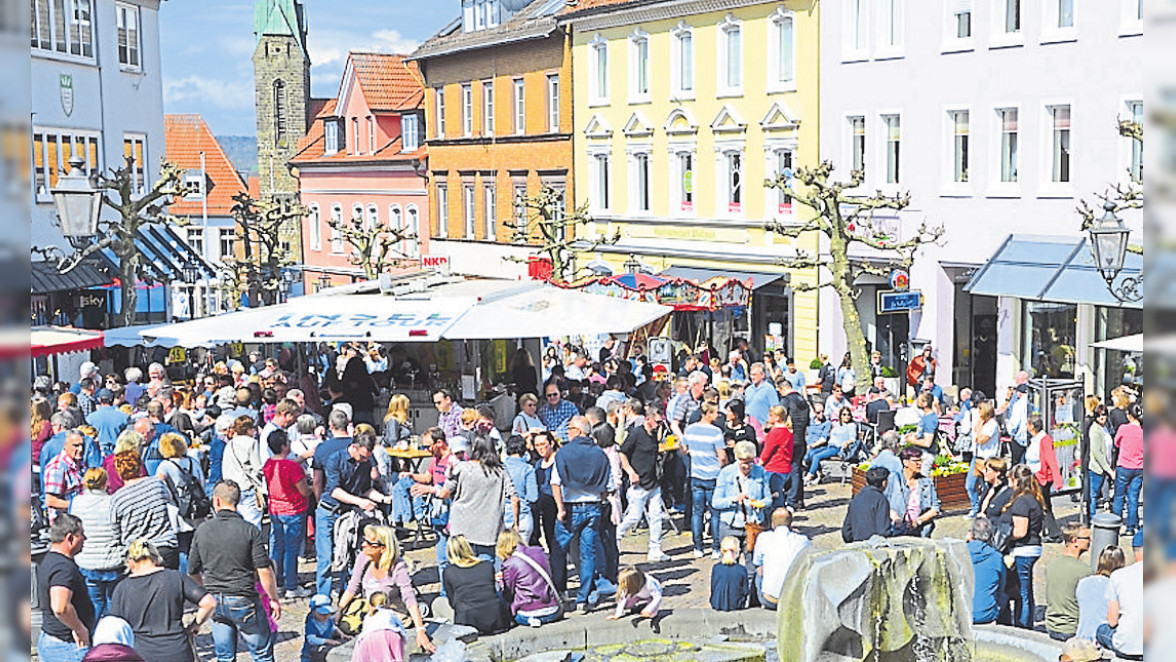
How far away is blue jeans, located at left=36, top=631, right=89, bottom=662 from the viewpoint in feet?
29.2

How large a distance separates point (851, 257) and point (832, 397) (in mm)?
12340

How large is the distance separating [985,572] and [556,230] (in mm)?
30736

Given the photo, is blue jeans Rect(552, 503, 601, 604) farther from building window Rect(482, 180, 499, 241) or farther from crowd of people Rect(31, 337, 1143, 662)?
building window Rect(482, 180, 499, 241)

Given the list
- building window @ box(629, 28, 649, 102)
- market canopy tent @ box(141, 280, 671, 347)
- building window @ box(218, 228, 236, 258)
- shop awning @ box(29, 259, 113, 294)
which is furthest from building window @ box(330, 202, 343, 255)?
market canopy tent @ box(141, 280, 671, 347)

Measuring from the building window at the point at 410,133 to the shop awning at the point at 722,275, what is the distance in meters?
19.4

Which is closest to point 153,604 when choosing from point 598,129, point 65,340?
point 65,340

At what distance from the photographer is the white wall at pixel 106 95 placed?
33156 millimetres

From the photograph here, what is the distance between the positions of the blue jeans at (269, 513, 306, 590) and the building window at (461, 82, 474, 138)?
3683 cm

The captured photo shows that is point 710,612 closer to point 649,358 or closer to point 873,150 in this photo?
point 649,358

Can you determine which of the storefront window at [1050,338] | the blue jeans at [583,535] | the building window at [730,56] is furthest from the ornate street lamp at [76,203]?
the building window at [730,56]

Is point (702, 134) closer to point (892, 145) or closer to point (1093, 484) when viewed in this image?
point (892, 145)

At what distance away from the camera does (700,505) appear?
47.7 feet

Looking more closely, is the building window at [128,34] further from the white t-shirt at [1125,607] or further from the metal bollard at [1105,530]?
the white t-shirt at [1125,607]

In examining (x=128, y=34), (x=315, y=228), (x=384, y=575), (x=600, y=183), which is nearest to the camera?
(x=384, y=575)
